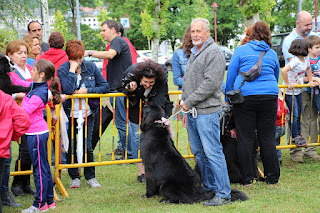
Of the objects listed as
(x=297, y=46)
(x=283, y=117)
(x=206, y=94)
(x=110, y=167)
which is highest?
(x=297, y=46)

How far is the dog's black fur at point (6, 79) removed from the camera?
4155 millimetres

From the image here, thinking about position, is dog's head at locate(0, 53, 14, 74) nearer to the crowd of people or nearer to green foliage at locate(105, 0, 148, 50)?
the crowd of people

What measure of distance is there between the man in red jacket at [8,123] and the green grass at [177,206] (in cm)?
113

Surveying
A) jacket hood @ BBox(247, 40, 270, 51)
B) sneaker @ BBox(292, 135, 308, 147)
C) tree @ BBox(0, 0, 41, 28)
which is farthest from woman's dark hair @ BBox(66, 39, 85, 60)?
tree @ BBox(0, 0, 41, 28)

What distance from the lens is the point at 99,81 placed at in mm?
5477

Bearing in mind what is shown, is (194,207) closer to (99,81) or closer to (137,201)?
(137,201)

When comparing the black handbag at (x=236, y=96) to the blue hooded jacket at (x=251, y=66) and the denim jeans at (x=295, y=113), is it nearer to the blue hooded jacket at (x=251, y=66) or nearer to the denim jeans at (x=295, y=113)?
the blue hooded jacket at (x=251, y=66)

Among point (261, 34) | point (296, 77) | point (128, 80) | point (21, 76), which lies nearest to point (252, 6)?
point (296, 77)

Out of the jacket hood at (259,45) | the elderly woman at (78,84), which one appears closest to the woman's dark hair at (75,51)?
the elderly woman at (78,84)

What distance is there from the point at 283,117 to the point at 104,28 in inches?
127

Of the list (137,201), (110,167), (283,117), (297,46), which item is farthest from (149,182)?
(297,46)

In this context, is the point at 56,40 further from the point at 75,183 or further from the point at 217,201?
the point at 217,201

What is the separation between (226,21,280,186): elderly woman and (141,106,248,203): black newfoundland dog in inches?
31.6

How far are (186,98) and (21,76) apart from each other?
6.79 ft
